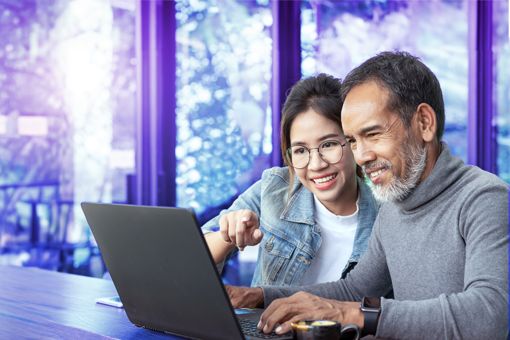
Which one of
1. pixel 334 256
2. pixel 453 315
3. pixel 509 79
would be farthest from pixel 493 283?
pixel 509 79

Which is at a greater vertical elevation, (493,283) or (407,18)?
(407,18)

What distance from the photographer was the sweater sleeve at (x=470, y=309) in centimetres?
157

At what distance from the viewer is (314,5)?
5.62 metres

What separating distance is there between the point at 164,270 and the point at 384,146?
0.69m

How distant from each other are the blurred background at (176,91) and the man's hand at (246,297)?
3.19 m

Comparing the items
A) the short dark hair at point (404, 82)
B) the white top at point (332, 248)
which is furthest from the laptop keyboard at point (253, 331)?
the white top at point (332, 248)

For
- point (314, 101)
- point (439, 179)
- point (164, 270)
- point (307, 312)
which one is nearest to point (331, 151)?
point (314, 101)

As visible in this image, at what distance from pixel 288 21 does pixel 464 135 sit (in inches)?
60.2

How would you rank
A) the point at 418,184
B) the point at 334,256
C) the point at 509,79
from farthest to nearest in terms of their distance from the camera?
the point at 509,79 → the point at 334,256 → the point at 418,184

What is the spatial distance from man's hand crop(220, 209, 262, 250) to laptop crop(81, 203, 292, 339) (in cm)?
28

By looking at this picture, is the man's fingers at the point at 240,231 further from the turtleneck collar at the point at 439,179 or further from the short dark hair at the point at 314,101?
the short dark hair at the point at 314,101

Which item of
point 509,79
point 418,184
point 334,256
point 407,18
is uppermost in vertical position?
point 407,18

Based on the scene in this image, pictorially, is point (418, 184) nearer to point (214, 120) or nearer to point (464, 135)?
point (464, 135)

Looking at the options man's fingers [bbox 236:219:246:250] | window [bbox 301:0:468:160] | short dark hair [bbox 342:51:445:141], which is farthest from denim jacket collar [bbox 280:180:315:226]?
window [bbox 301:0:468:160]
